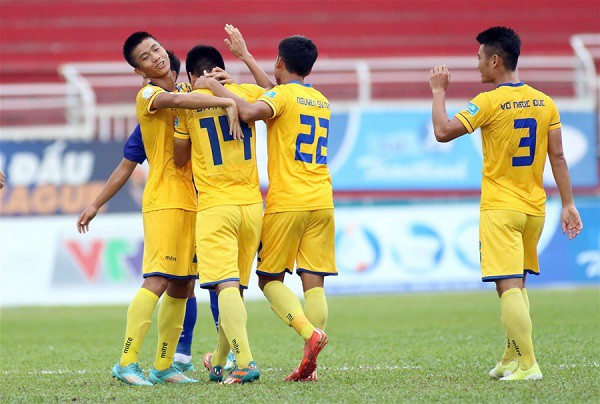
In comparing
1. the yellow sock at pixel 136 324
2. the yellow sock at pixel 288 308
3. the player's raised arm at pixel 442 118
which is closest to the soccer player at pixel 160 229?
the yellow sock at pixel 136 324

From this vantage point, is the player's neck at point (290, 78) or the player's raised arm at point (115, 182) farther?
the player's raised arm at point (115, 182)

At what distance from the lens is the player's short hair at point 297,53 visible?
6.33 metres

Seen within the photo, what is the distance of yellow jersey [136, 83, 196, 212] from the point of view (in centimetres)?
632

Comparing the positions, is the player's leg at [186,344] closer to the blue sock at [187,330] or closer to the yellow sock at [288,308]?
the blue sock at [187,330]

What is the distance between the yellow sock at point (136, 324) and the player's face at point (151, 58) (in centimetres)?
141

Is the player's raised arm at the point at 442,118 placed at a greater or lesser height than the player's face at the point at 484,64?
lesser

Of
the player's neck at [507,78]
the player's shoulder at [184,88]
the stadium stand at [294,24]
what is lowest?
the player's shoulder at [184,88]

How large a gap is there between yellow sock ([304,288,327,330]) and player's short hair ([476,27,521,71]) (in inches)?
74.1

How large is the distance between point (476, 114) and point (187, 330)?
2.71 meters

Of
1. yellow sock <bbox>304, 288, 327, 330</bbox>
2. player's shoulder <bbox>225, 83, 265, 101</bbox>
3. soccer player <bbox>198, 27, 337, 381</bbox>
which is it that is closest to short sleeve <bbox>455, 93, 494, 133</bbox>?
soccer player <bbox>198, 27, 337, 381</bbox>

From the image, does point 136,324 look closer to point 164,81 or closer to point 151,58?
point 164,81

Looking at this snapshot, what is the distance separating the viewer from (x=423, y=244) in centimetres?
1466

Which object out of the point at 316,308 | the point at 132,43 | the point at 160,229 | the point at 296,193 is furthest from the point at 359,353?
the point at 132,43

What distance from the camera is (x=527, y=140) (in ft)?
20.6
